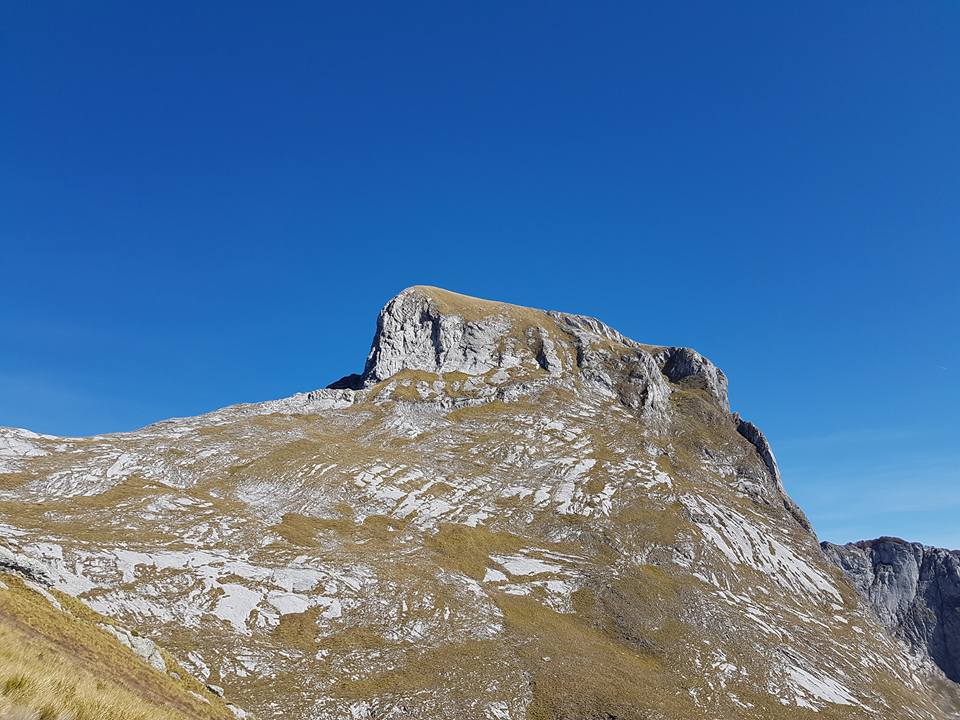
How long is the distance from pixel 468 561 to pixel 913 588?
12460 cm

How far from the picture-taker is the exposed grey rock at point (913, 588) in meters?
120

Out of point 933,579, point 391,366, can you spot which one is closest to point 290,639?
point 391,366

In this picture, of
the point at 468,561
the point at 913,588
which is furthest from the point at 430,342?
the point at 913,588

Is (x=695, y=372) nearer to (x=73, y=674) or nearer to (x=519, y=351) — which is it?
(x=519, y=351)

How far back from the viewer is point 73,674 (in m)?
14.2

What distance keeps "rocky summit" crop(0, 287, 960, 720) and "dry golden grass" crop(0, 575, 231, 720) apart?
4136mm

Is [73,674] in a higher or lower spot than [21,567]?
higher

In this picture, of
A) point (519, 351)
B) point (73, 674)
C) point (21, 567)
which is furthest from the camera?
point (519, 351)

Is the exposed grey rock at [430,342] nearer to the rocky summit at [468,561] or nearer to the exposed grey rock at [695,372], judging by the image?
the rocky summit at [468,561]

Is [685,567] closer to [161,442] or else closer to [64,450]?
[161,442]

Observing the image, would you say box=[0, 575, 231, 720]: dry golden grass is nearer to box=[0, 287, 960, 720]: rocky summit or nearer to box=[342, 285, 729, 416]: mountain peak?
box=[0, 287, 960, 720]: rocky summit

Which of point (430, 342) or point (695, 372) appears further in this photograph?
point (430, 342)

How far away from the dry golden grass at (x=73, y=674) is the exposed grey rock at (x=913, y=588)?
132951mm

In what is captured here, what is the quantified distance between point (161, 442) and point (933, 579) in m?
175
